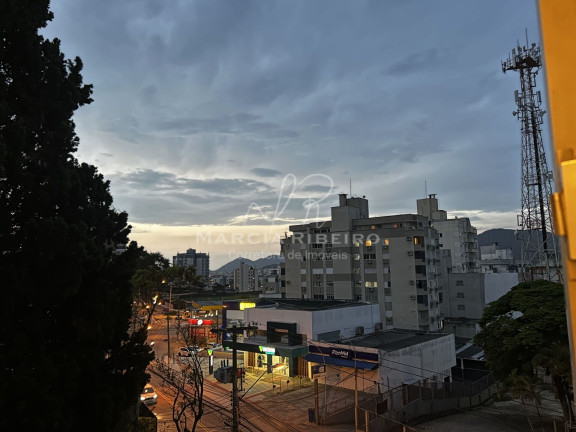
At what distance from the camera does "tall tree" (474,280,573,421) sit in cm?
2233

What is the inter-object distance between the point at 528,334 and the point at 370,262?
33.4m

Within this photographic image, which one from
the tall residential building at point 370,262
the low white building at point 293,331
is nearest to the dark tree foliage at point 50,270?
the low white building at point 293,331

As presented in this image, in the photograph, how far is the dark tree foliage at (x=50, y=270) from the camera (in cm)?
903

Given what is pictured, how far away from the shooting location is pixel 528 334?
953 inches

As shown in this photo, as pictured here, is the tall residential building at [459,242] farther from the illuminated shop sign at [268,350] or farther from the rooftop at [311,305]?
the illuminated shop sign at [268,350]

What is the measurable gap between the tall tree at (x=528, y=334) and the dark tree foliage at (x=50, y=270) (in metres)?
21.9

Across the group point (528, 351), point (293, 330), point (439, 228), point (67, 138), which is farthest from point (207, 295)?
point (67, 138)

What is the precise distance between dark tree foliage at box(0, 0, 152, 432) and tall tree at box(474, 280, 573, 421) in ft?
71.9

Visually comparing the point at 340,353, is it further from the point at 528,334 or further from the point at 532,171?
the point at 532,171

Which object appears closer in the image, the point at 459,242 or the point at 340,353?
the point at 340,353

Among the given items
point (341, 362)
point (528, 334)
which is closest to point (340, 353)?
point (341, 362)

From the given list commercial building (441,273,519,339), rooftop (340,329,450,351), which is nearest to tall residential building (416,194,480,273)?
commercial building (441,273,519,339)

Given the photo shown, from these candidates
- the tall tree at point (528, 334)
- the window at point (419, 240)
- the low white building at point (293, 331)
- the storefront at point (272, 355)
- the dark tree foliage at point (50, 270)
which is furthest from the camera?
the window at point (419, 240)

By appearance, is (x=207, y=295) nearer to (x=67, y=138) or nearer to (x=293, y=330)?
(x=293, y=330)
